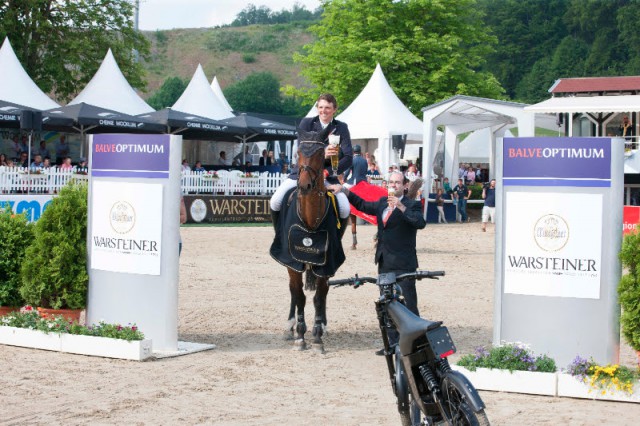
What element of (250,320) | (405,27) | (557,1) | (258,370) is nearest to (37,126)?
(250,320)

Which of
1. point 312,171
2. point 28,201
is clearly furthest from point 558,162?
point 28,201

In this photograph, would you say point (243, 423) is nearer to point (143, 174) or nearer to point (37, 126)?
point (143, 174)

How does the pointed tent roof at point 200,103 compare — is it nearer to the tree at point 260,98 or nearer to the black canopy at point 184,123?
the black canopy at point 184,123

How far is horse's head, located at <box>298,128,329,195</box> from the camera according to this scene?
866cm

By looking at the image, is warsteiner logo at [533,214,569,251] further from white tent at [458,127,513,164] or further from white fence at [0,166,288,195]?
white tent at [458,127,513,164]

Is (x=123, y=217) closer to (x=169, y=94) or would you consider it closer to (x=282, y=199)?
(x=282, y=199)

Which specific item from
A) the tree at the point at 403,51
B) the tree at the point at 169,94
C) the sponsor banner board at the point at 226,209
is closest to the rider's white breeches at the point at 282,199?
the sponsor banner board at the point at 226,209

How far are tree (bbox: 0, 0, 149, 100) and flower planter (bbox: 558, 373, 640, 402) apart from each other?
36415 millimetres

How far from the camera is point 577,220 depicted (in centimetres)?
767

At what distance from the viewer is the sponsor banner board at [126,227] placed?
903cm

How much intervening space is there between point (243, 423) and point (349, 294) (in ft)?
23.8

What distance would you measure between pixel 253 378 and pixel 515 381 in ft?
7.38

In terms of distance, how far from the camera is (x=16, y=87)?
1164 inches

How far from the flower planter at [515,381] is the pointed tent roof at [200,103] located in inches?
1135
